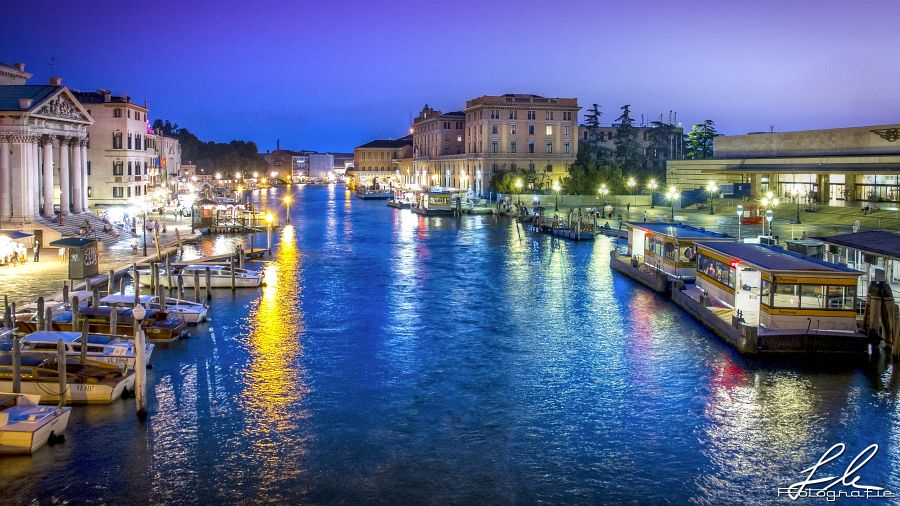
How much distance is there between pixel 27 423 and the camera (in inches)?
713

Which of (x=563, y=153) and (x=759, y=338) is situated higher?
(x=563, y=153)

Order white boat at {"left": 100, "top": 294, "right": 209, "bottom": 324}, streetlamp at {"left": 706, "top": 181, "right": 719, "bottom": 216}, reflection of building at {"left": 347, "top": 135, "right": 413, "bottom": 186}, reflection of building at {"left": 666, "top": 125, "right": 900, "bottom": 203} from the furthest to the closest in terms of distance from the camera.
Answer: reflection of building at {"left": 347, "top": 135, "right": 413, "bottom": 186} → streetlamp at {"left": 706, "top": 181, "right": 719, "bottom": 216} → reflection of building at {"left": 666, "top": 125, "right": 900, "bottom": 203} → white boat at {"left": 100, "top": 294, "right": 209, "bottom": 324}

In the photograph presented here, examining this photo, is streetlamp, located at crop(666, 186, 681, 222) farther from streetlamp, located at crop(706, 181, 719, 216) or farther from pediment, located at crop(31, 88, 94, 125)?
pediment, located at crop(31, 88, 94, 125)

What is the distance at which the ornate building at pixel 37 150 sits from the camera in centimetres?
4991

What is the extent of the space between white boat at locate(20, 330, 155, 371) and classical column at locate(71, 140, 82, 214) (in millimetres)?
38262

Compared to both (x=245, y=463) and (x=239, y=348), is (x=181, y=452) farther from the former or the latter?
(x=239, y=348)

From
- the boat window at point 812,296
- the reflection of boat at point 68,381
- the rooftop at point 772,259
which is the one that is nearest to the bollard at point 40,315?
the reflection of boat at point 68,381

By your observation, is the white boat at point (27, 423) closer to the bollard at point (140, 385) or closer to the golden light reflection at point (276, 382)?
the bollard at point (140, 385)

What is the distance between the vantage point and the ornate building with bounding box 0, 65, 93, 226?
49906 millimetres

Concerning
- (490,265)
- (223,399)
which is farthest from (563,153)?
(223,399)

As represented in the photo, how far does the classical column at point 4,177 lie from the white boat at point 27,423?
116ft

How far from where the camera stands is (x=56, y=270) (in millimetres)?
40469

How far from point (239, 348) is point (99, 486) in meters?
11.5
